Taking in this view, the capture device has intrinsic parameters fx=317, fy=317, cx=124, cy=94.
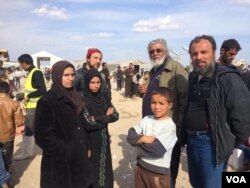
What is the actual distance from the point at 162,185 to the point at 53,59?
32.8 metres

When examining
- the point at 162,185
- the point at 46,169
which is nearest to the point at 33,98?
the point at 46,169

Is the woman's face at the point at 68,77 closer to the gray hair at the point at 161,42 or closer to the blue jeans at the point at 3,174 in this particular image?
the gray hair at the point at 161,42

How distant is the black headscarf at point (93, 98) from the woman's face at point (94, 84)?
0.03 meters

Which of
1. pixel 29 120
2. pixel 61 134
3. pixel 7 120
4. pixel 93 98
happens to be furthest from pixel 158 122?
pixel 29 120

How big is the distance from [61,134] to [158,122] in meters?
1.03

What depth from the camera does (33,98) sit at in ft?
19.8

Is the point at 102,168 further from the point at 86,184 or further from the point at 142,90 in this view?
the point at 142,90

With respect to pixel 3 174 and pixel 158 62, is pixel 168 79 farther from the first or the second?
pixel 3 174

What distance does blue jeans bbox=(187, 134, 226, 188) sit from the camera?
117 inches

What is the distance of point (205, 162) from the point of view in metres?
3.03

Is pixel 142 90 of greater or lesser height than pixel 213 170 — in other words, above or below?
above

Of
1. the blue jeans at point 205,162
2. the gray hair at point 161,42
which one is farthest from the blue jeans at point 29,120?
the blue jeans at point 205,162

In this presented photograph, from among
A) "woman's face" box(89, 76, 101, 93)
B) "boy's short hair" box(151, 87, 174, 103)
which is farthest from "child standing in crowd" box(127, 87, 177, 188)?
"woman's face" box(89, 76, 101, 93)

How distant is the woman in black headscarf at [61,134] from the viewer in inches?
120
